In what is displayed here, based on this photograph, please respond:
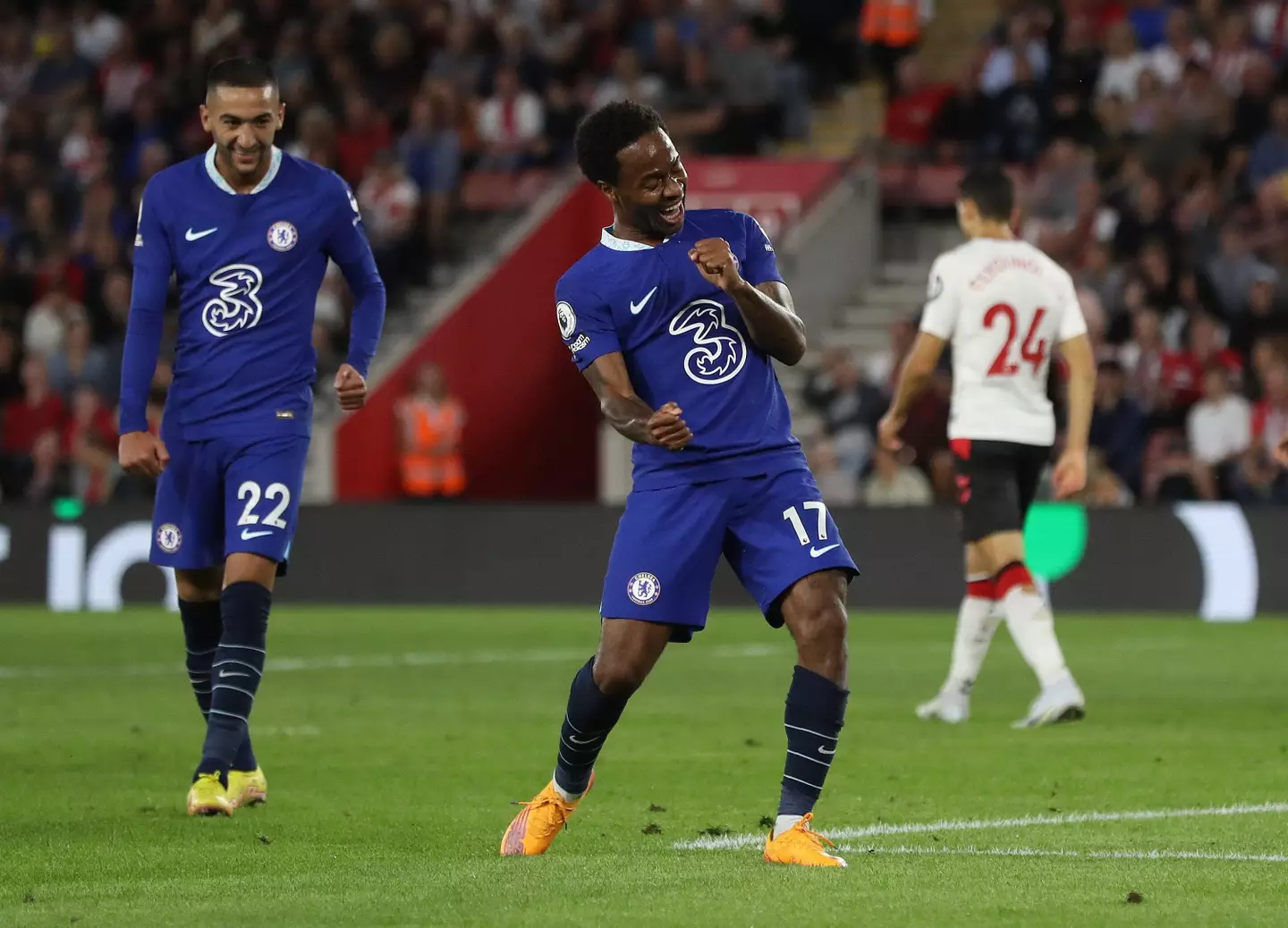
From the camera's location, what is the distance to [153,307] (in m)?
7.58

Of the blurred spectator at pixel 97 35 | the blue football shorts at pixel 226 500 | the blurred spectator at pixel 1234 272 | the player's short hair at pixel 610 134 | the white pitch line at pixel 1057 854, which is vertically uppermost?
the blurred spectator at pixel 97 35

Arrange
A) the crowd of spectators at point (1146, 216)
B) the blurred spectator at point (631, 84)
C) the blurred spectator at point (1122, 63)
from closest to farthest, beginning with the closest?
the crowd of spectators at point (1146, 216), the blurred spectator at point (1122, 63), the blurred spectator at point (631, 84)

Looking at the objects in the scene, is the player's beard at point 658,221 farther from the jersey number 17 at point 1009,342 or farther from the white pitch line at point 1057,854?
the jersey number 17 at point 1009,342

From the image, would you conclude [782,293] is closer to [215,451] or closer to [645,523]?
[645,523]

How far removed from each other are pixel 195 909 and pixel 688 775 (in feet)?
10.1

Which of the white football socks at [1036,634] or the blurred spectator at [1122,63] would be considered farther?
the blurred spectator at [1122,63]

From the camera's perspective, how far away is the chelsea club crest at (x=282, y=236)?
7672 mm

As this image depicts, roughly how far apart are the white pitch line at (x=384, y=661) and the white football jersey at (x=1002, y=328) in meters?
4.11

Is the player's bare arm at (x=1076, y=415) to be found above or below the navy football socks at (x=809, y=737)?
above

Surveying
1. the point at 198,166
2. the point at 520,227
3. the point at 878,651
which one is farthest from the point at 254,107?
the point at 520,227

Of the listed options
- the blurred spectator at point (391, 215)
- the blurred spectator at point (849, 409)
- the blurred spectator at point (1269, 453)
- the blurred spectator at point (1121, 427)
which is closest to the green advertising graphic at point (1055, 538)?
the blurred spectator at point (1121, 427)

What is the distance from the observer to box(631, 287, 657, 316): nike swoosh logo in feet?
20.0

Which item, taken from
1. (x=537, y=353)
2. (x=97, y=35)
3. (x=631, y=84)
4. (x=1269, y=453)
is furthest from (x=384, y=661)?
(x=97, y=35)

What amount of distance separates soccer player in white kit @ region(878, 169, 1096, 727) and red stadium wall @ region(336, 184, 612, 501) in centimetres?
1233
